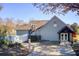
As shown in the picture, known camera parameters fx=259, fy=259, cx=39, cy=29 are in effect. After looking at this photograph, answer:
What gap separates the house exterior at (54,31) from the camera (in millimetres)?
1915

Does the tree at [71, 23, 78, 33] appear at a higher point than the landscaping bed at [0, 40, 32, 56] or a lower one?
higher

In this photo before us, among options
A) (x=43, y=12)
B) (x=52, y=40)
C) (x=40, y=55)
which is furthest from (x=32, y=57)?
(x=43, y=12)

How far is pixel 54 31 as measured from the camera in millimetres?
1924

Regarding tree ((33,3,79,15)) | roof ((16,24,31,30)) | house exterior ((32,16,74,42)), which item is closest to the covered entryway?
house exterior ((32,16,74,42))

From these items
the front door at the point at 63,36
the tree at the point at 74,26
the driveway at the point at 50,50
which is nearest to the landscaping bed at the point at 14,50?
the driveway at the point at 50,50

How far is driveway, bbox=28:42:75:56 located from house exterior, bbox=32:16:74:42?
0.05m

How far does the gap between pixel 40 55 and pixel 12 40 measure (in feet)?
0.77

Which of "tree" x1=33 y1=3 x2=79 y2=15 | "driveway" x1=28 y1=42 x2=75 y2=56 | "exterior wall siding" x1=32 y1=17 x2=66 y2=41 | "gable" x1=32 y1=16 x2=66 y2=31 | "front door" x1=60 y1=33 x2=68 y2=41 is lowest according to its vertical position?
"driveway" x1=28 y1=42 x2=75 y2=56

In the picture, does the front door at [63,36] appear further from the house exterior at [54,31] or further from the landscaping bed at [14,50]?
the landscaping bed at [14,50]

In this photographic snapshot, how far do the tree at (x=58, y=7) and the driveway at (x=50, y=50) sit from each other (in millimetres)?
246

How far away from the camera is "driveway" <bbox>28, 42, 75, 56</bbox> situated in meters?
1.91

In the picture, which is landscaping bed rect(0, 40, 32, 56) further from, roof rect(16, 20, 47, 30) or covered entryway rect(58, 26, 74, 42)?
covered entryway rect(58, 26, 74, 42)

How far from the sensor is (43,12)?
193 centimetres

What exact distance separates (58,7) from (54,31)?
→ 7.2 inches
